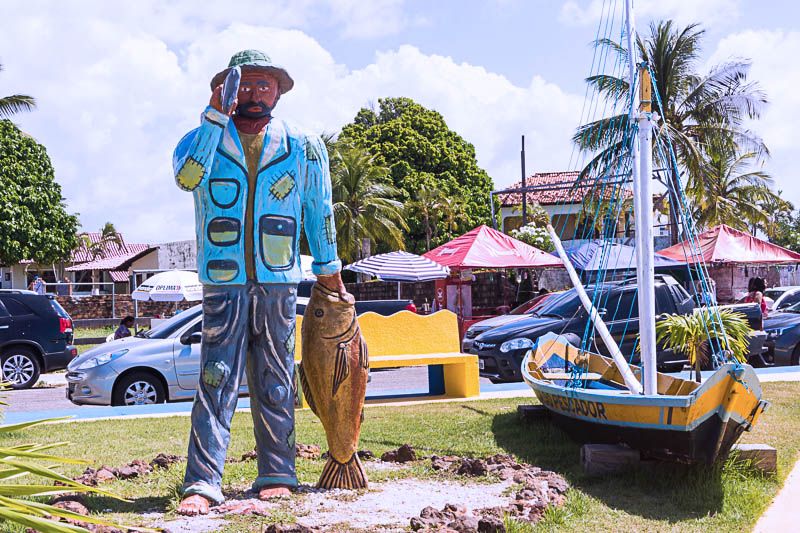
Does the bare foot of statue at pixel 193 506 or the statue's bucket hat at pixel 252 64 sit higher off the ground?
the statue's bucket hat at pixel 252 64

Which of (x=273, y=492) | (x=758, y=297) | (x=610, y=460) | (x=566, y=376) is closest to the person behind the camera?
(x=273, y=492)

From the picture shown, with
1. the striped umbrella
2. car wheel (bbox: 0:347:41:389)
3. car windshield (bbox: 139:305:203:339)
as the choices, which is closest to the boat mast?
car windshield (bbox: 139:305:203:339)

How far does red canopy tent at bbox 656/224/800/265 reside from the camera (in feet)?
72.3

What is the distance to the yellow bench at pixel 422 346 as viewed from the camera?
10.5 metres

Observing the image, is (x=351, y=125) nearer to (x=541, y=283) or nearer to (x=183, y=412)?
(x=541, y=283)

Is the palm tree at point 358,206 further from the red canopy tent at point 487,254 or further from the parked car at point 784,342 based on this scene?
the parked car at point 784,342

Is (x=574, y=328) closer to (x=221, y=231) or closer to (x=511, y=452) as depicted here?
(x=511, y=452)

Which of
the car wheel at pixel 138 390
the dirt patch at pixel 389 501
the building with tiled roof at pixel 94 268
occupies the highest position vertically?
the building with tiled roof at pixel 94 268

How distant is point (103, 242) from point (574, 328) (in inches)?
1845

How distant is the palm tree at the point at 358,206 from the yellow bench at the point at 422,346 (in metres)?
21.2

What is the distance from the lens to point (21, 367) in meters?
14.4

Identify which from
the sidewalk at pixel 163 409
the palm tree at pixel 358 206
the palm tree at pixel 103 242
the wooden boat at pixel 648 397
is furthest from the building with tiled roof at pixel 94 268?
the wooden boat at pixel 648 397

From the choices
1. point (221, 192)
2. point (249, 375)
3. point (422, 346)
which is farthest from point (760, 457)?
point (422, 346)

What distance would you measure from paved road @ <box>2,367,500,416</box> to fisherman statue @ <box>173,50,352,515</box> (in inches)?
218
